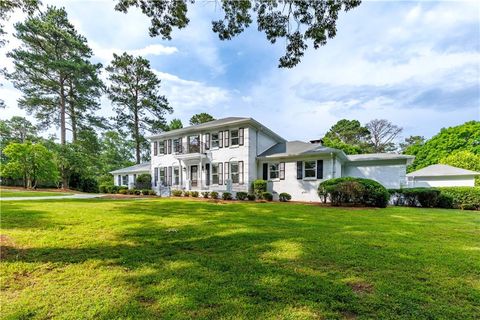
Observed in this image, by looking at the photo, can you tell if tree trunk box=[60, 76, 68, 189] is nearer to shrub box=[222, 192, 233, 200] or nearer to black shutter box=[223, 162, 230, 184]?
black shutter box=[223, 162, 230, 184]

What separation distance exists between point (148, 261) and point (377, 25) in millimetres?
9547

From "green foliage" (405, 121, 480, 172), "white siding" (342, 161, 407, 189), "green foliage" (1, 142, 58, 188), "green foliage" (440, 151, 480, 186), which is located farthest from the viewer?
"green foliage" (405, 121, 480, 172)

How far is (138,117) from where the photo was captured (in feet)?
109

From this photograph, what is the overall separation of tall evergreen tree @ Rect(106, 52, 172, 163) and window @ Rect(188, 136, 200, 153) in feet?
46.3

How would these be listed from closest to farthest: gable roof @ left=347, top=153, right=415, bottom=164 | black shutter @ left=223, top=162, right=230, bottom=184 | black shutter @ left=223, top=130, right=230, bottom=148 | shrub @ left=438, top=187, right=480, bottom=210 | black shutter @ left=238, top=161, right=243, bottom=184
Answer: shrub @ left=438, top=187, right=480, bottom=210 → gable roof @ left=347, top=153, right=415, bottom=164 → black shutter @ left=238, top=161, right=243, bottom=184 → black shutter @ left=223, top=162, right=230, bottom=184 → black shutter @ left=223, top=130, right=230, bottom=148

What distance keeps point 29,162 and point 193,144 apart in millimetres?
14539

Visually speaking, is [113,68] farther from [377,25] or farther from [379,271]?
[379,271]

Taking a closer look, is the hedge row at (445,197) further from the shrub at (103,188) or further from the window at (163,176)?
the shrub at (103,188)

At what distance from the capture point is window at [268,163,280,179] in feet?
59.2

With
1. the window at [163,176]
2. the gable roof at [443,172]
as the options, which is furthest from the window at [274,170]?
the gable roof at [443,172]

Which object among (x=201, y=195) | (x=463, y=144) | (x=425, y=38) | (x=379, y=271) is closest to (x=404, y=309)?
(x=379, y=271)

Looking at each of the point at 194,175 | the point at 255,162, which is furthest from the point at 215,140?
Answer: the point at 255,162

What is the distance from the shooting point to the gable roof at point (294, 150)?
16261 mm

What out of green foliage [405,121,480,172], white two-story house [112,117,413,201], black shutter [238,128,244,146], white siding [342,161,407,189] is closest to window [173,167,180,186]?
white two-story house [112,117,413,201]
